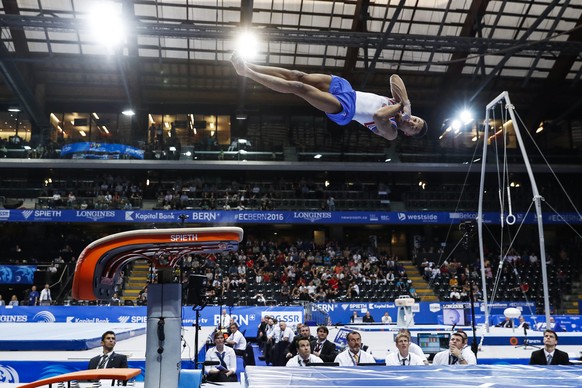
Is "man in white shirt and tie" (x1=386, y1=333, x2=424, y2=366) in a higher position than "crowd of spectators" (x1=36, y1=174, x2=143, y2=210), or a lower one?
lower

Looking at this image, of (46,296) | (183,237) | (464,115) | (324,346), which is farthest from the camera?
(46,296)

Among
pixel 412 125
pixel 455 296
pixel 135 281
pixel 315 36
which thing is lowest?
pixel 455 296

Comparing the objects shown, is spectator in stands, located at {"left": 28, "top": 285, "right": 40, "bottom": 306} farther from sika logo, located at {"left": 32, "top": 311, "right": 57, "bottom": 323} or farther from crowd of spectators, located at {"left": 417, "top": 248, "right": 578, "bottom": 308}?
crowd of spectators, located at {"left": 417, "top": 248, "right": 578, "bottom": 308}

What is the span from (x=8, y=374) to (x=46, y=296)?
41.7 feet

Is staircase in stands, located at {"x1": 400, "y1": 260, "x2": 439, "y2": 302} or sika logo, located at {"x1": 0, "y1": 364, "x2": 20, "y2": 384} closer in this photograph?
sika logo, located at {"x1": 0, "y1": 364, "x2": 20, "y2": 384}

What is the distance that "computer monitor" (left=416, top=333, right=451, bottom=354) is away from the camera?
395 inches

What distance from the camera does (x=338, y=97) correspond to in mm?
→ 4922

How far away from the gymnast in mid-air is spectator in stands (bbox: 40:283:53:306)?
16.6 m

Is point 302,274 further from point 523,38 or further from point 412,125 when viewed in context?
point 412,125

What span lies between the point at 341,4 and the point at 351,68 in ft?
12.1

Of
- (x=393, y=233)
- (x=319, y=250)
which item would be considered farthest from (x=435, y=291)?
(x=393, y=233)

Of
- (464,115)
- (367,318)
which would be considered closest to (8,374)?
(367,318)

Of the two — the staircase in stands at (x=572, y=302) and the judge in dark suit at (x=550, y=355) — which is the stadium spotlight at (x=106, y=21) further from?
the staircase in stands at (x=572, y=302)

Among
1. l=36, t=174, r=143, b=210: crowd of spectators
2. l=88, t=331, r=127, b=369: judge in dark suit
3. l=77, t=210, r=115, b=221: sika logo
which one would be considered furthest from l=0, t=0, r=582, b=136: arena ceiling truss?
l=88, t=331, r=127, b=369: judge in dark suit
